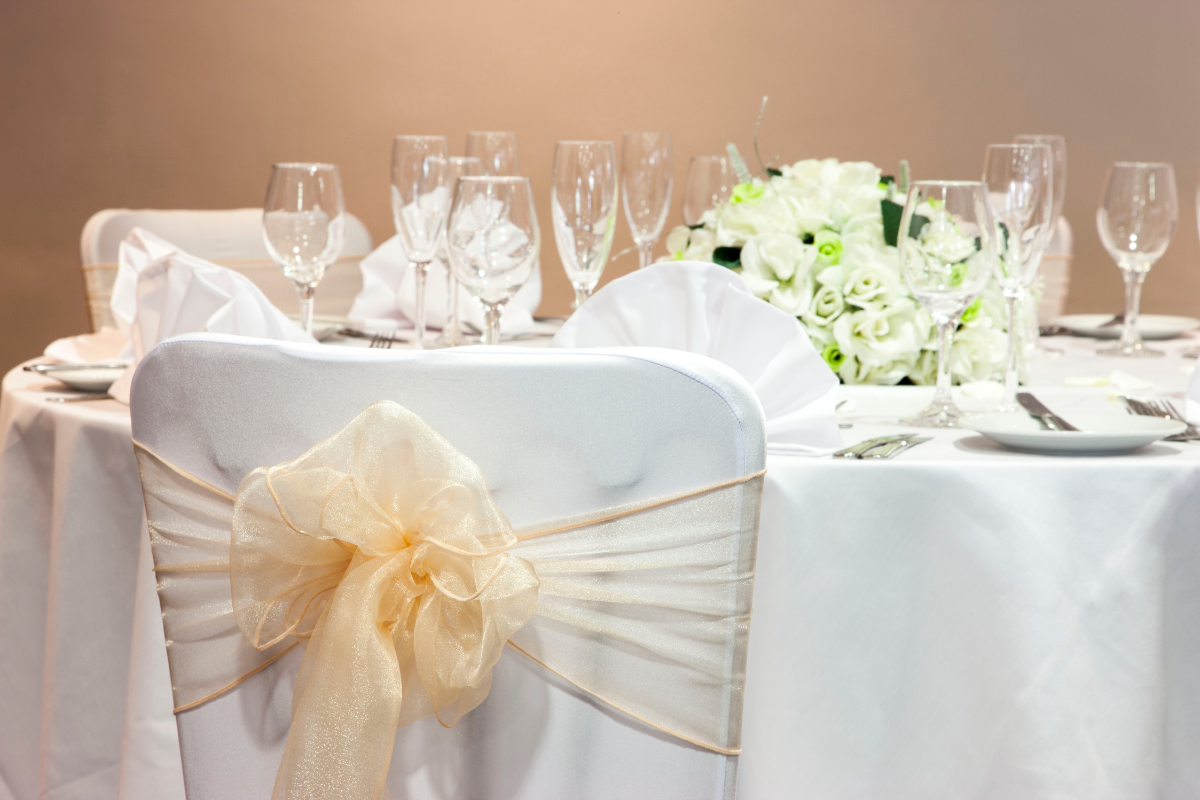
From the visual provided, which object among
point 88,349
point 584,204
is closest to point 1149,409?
point 584,204

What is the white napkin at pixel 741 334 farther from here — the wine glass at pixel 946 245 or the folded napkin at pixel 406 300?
the folded napkin at pixel 406 300

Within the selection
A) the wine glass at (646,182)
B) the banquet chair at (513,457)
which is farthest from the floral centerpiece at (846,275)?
the banquet chair at (513,457)

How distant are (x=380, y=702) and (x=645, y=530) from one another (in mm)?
193

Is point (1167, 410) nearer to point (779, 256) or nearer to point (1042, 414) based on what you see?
point (1042, 414)

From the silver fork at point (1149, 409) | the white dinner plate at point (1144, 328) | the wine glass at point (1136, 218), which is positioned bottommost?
the silver fork at point (1149, 409)

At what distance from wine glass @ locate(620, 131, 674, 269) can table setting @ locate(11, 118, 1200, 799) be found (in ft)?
0.81

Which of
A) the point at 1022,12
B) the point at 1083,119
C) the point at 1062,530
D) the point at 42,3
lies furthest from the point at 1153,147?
the point at 42,3

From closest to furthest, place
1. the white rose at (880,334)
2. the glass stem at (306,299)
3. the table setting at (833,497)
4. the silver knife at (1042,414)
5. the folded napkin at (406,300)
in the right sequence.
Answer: the table setting at (833,497), the silver knife at (1042,414), the white rose at (880,334), the glass stem at (306,299), the folded napkin at (406,300)

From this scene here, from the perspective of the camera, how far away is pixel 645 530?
26.8 inches

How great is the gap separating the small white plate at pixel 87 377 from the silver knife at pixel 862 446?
2.77ft

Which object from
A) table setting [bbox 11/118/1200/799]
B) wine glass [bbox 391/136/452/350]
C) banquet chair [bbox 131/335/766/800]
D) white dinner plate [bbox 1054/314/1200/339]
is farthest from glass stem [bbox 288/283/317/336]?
white dinner plate [bbox 1054/314/1200/339]

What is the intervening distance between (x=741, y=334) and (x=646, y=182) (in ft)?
2.47

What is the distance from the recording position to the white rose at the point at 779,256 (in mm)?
1389

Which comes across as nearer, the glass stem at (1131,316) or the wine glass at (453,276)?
the wine glass at (453,276)
